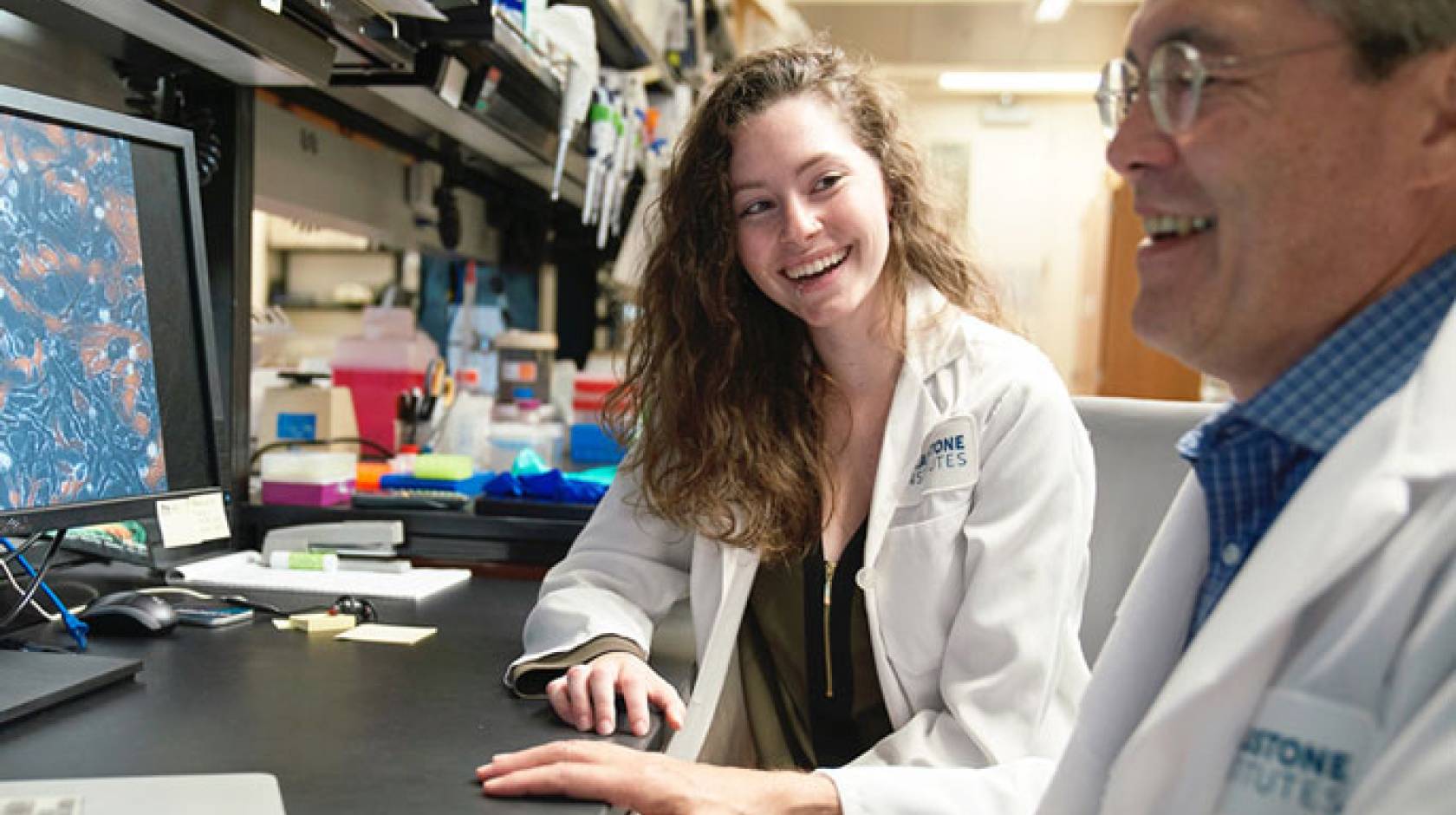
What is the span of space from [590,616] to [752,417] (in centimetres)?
39

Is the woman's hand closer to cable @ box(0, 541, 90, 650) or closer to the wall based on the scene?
cable @ box(0, 541, 90, 650)

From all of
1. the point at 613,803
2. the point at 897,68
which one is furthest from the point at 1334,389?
the point at 897,68

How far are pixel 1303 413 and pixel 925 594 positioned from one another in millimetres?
675

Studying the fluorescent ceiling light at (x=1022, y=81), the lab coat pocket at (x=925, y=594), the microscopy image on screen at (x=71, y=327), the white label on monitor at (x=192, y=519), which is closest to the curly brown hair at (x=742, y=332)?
the lab coat pocket at (x=925, y=594)

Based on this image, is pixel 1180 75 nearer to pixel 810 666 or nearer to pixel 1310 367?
pixel 1310 367

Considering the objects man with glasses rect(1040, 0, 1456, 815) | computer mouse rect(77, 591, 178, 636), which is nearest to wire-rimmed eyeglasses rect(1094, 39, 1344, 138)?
man with glasses rect(1040, 0, 1456, 815)

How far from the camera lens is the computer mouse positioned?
1309 mm

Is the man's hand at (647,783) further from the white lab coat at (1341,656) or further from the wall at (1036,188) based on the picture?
the wall at (1036,188)

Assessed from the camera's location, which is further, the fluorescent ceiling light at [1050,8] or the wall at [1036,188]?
the wall at [1036,188]

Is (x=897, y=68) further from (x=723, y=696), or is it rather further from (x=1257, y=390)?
(x=1257, y=390)

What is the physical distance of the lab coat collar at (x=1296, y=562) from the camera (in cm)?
66

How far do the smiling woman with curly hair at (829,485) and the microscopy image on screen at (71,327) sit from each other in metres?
0.46

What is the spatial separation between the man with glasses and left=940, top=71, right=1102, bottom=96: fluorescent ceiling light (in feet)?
19.4

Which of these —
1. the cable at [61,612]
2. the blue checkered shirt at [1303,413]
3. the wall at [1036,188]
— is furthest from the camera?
the wall at [1036,188]
